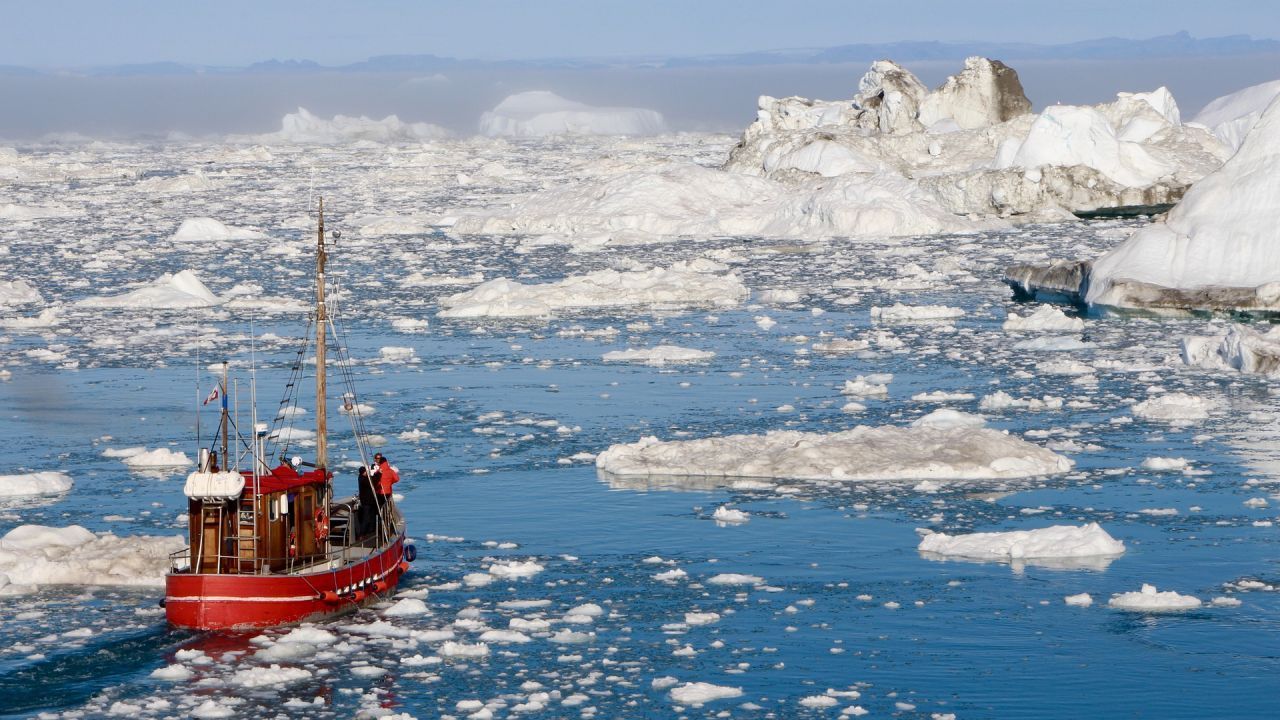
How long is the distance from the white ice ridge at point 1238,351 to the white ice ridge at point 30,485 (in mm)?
18985

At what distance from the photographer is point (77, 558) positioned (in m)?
19.0

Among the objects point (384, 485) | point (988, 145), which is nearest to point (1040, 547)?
point (384, 485)

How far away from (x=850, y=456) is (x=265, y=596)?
907 centimetres

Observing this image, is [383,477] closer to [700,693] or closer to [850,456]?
[700,693]

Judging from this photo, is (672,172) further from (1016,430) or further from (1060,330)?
(1016,430)

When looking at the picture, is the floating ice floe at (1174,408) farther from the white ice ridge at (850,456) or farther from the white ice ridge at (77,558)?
the white ice ridge at (77,558)

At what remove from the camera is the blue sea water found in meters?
15.6

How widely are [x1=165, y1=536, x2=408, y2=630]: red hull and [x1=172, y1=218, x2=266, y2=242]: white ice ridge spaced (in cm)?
4053

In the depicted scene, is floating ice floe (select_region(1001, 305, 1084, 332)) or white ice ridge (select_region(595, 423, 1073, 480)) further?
floating ice floe (select_region(1001, 305, 1084, 332))

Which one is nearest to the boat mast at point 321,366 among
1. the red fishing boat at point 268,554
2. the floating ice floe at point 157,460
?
the red fishing boat at point 268,554

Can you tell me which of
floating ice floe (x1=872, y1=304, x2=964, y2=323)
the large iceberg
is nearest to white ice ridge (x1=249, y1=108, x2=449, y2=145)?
the large iceberg

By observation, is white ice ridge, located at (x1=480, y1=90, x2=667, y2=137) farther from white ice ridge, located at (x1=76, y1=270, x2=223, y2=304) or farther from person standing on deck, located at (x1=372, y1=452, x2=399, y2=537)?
person standing on deck, located at (x1=372, y1=452, x2=399, y2=537)

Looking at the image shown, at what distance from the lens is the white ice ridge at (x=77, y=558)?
18750mm

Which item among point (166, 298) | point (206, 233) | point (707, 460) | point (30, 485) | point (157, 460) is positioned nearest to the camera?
point (30, 485)
